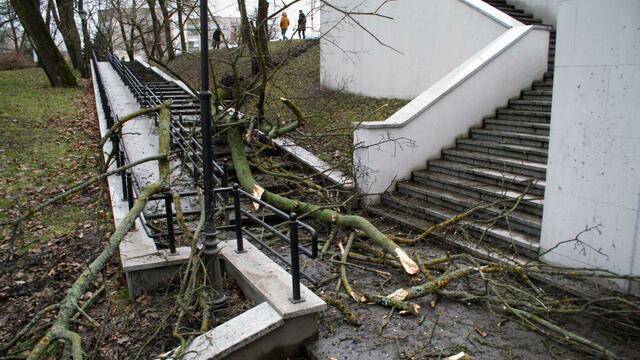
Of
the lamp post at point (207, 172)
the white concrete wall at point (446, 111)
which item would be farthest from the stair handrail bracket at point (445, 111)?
the lamp post at point (207, 172)

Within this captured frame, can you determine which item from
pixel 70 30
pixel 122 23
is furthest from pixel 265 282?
pixel 70 30

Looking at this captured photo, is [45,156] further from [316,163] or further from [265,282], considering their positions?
[265,282]

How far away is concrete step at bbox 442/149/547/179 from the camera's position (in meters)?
7.08

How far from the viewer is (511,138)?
8211 millimetres

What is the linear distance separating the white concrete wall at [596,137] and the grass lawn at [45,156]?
624 cm

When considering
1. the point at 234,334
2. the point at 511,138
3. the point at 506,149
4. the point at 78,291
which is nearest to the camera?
the point at 78,291

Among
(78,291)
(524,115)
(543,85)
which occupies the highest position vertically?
(543,85)

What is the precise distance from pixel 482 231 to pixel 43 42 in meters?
17.8

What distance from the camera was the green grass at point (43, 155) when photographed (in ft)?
25.2

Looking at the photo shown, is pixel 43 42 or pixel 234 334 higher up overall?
pixel 43 42

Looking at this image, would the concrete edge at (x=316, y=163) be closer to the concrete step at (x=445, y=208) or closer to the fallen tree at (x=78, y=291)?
the concrete step at (x=445, y=208)

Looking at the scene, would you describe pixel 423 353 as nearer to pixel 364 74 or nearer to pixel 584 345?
pixel 584 345

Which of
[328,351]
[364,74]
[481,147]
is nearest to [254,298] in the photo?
[328,351]

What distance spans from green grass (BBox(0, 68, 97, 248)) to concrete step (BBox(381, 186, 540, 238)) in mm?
4854
